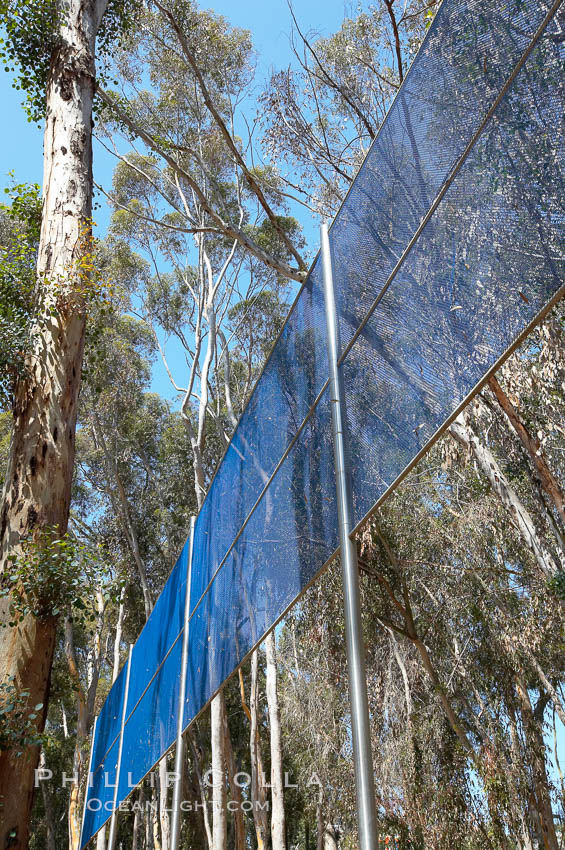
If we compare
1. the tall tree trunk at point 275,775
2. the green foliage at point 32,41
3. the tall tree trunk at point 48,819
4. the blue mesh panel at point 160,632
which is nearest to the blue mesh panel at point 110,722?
the blue mesh panel at point 160,632

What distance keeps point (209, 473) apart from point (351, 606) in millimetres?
15673

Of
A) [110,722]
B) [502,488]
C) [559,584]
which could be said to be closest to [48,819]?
[110,722]

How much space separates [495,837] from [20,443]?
20.8 feet

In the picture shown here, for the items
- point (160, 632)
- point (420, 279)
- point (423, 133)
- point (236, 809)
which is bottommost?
point (236, 809)

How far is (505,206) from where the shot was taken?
155 cm

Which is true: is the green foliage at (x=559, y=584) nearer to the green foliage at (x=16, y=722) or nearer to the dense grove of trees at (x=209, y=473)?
the dense grove of trees at (x=209, y=473)

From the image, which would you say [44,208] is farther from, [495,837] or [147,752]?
[495,837]

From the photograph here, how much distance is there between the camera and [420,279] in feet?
6.10

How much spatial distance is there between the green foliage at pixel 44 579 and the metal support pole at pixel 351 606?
2.22 m

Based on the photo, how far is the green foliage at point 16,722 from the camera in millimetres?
3434

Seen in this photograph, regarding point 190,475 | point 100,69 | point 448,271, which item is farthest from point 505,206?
point 190,475

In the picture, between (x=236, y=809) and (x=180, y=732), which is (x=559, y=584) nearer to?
(x=180, y=732)

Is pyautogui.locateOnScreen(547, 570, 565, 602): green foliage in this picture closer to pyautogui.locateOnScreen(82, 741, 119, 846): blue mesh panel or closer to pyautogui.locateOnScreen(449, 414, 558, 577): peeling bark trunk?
pyautogui.locateOnScreen(449, 414, 558, 577): peeling bark trunk

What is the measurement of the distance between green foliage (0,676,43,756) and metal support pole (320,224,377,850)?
228cm
